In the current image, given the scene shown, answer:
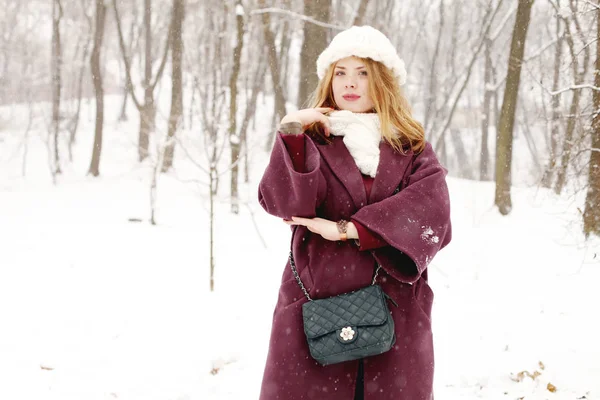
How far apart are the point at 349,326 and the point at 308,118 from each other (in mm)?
818

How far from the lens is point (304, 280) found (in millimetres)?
2012

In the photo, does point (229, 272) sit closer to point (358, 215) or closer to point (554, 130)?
point (358, 215)

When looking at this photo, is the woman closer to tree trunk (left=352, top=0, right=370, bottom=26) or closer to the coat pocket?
the coat pocket

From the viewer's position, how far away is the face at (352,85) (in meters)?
2.10

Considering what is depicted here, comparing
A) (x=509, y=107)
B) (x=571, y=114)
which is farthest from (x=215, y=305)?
(x=509, y=107)

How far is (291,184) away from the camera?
190 centimetres

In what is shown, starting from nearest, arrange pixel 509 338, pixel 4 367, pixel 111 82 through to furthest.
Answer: pixel 4 367 → pixel 509 338 → pixel 111 82

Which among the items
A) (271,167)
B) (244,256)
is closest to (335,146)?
(271,167)

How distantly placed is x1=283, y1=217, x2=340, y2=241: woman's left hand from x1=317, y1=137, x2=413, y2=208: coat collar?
6.8 inches

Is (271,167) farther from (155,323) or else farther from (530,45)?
(530,45)

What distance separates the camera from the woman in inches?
73.3

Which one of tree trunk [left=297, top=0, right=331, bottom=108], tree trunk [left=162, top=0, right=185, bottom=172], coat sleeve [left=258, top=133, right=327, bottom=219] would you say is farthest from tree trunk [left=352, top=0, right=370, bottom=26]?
coat sleeve [left=258, top=133, right=327, bottom=219]

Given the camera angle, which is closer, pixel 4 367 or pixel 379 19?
pixel 4 367

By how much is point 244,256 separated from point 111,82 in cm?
3418
